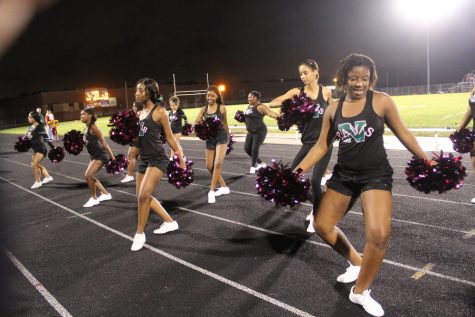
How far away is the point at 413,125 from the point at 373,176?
1439 centimetres

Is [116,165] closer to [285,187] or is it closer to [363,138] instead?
[285,187]

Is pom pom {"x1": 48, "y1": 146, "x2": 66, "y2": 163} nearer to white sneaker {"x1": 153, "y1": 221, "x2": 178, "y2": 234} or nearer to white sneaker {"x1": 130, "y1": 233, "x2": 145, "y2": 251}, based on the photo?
white sneaker {"x1": 153, "y1": 221, "x2": 178, "y2": 234}

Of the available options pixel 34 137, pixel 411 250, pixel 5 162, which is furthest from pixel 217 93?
pixel 5 162

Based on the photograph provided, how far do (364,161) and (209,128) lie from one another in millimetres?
3863

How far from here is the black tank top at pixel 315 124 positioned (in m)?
4.52

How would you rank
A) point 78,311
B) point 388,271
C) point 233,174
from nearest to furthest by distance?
1. point 78,311
2. point 388,271
3. point 233,174

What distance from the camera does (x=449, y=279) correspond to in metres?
3.35

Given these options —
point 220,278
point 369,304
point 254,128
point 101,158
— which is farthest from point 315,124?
point 101,158

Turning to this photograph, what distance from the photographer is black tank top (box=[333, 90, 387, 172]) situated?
272 centimetres

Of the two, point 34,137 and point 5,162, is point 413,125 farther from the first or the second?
point 5,162

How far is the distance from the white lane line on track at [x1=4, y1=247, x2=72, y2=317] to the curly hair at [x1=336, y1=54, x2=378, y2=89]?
2830mm

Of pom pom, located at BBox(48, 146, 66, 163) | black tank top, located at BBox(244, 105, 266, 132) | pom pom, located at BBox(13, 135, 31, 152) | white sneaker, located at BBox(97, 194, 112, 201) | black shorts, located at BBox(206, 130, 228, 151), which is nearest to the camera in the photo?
black shorts, located at BBox(206, 130, 228, 151)

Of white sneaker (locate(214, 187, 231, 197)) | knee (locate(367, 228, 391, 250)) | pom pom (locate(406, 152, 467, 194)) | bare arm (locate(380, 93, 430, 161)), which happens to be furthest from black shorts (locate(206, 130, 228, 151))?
knee (locate(367, 228, 391, 250))

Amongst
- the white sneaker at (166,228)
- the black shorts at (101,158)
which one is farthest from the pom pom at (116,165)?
the white sneaker at (166,228)
